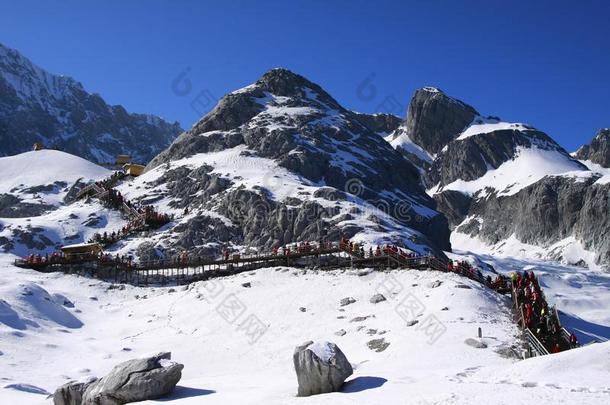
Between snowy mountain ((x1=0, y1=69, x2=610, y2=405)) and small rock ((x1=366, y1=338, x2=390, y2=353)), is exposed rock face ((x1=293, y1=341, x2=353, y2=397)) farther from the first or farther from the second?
small rock ((x1=366, y1=338, x2=390, y2=353))

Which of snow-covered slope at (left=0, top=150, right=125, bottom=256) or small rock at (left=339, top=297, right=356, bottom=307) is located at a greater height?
snow-covered slope at (left=0, top=150, right=125, bottom=256)

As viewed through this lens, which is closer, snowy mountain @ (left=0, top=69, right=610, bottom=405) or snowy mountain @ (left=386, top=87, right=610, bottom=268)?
snowy mountain @ (left=0, top=69, right=610, bottom=405)

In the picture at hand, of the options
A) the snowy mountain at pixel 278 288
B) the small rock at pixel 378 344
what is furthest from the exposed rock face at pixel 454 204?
the small rock at pixel 378 344

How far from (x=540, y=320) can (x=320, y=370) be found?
42.4 feet

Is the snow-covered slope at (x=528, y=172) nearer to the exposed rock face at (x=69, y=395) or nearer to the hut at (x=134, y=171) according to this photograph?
the hut at (x=134, y=171)

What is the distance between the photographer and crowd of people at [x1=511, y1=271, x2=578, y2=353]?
2536 cm

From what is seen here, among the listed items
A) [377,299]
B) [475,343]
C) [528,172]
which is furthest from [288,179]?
[528,172]

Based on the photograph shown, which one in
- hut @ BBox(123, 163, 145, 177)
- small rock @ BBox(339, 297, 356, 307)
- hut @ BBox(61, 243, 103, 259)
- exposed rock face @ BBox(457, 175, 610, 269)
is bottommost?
small rock @ BBox(339, 297, 356, 307)

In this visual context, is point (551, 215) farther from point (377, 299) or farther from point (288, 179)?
point (377, 299)

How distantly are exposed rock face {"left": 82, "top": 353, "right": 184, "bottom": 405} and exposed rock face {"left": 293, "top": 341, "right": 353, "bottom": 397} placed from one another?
560 cm

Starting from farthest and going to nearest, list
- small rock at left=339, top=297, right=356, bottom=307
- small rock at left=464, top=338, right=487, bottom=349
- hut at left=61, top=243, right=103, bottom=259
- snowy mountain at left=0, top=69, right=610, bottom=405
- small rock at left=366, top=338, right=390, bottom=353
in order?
hut at left=61, top=243, right=103, bottom=259
small rock at left=339, top=297, right=356, bottom=307
small rock at left=366, top=338, right=390, bottom=353
small rock at left=464, top=338, right=487, bottom=349
snowy mountain at left=0, top=69, right=610, bottom=405

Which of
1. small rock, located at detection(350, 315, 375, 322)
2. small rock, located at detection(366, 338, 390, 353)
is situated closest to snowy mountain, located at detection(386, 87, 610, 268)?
small rock, located at detection(350, 315, 375, 322)

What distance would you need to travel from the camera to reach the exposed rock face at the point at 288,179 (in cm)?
7194

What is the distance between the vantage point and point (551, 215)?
161750 millimetres
